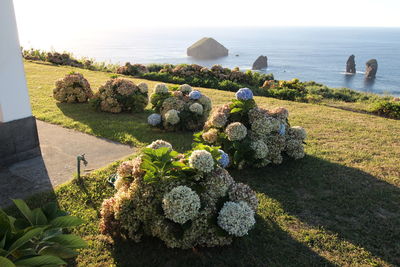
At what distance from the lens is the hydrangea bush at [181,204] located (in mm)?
3729

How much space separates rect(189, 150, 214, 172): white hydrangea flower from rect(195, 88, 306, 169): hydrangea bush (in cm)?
192

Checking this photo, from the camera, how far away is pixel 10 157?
580cm

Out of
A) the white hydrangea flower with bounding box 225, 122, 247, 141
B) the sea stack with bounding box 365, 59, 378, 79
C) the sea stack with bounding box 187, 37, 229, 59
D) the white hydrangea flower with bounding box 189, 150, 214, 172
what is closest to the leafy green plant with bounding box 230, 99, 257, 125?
the white hydrangea flower with bounding box 225, 122, 247, 141

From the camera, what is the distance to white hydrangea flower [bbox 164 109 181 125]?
7730mm

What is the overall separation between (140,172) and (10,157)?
10.1 feet

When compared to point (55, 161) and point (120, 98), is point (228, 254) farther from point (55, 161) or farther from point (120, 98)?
point (120, 98)

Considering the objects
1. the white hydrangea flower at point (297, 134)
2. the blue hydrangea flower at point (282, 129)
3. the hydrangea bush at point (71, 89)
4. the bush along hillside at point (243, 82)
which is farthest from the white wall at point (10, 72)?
the bush along hillside at point (243, 82)

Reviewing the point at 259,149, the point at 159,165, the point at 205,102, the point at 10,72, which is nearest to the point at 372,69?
the point at 205,102

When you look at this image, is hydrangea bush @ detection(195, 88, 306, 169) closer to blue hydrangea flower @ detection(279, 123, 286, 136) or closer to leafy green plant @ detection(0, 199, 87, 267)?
blue hydrangea flower @ detection(279, 123, 286, 136)

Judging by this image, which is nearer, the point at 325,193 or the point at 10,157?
the point at 325,193

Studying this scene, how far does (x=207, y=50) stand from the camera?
433 ft

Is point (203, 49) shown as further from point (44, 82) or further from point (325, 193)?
point (325, 193)

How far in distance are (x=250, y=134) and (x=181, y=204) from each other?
9.09 feet

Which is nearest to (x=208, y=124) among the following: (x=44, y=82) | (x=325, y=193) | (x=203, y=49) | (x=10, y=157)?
(x=325, y=193)
